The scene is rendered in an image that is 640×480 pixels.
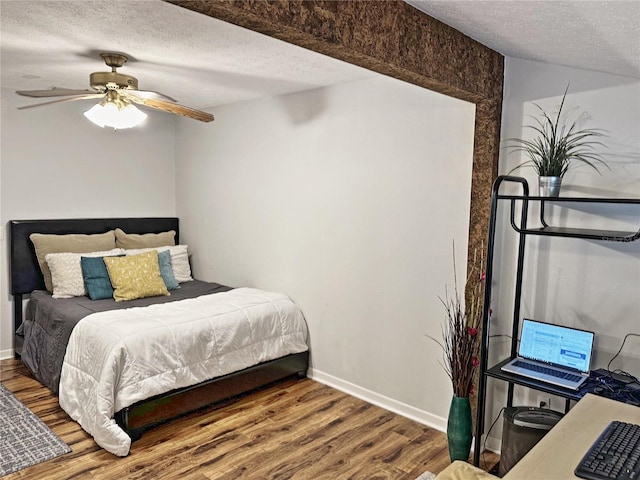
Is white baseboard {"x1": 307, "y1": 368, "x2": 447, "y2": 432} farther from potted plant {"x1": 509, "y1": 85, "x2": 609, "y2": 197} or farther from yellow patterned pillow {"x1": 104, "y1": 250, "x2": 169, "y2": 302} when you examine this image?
potted plant {"x1": 509, "y1": 85, "x2": 609, "y2": 197}

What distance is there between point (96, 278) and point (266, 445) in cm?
202

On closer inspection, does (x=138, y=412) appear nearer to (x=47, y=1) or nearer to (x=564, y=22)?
(x=47, y=1)

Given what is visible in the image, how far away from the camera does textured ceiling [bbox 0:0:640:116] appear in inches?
66.8

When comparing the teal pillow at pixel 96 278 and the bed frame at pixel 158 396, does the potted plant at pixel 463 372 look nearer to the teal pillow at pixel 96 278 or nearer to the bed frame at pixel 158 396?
the bed frame at pixel 158 396

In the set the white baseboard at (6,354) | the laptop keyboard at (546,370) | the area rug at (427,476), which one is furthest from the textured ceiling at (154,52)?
the area rug at (427,476)

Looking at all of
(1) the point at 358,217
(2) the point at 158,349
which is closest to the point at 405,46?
(1) the point at 358,217

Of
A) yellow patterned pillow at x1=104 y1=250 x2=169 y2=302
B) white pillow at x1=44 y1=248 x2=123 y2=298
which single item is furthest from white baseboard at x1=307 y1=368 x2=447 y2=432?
white pillow at x1=44 y1=248 x2=123 y2=298

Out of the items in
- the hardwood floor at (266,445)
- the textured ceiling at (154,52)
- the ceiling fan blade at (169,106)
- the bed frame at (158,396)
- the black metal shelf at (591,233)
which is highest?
the textured ceiling at (154,52)

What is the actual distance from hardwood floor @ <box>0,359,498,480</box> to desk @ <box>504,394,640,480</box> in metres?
1.07

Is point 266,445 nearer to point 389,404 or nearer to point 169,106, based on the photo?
point 389,404

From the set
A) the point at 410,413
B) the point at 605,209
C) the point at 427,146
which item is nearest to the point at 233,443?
the point at 410,413

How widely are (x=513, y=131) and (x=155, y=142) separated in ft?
11.8

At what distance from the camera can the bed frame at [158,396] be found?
3.03 meters

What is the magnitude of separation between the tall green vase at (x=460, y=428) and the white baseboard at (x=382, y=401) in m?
0.46
